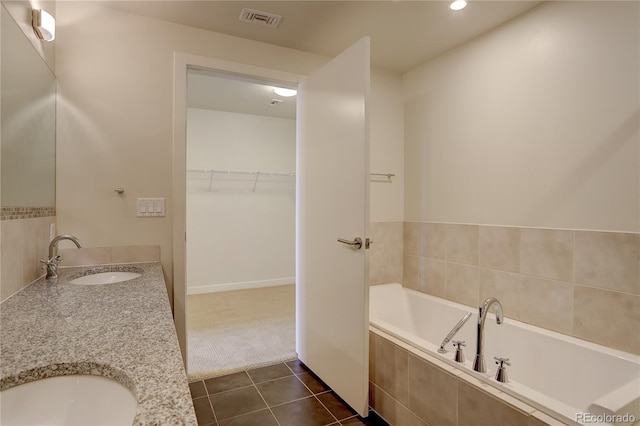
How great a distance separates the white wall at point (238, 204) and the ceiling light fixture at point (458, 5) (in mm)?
3324

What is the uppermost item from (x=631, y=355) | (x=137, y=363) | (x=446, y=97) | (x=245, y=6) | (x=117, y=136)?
(x=245, y=6)

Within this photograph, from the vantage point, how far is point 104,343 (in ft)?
2.73

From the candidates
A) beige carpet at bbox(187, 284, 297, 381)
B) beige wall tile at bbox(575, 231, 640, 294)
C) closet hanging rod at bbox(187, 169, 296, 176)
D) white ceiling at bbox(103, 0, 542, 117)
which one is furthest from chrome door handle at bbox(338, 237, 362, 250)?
closet hanging rod at bbox(187, 169, 296, 176)

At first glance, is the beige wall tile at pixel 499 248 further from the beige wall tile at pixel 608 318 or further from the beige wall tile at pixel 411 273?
the beige wall tile at pixel 411 273

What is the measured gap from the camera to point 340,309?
199 cm

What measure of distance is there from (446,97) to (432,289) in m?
1.49

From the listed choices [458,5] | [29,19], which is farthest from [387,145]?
[29,19]

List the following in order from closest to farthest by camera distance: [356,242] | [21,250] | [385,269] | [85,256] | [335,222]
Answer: [21,250]
[356,242]
[85,256]
[335,222]
[385,269]

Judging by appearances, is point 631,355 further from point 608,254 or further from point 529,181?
point 529,181

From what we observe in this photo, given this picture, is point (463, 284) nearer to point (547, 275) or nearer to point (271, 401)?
point (547, 275)

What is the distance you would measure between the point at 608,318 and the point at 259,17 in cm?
252

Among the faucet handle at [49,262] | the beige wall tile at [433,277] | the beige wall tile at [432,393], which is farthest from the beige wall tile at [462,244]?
the faucet handle at [49,262]

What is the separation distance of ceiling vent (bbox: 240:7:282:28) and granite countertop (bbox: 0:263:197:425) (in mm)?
1681

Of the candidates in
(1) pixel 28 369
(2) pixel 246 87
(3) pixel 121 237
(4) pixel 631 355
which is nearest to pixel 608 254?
(4) pixel 631 355
